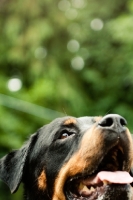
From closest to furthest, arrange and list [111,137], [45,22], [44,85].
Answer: [111,137], [44,85], [45,22]

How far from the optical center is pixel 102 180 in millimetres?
4504

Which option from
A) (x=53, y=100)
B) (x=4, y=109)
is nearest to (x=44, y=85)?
(x=53, y=100)

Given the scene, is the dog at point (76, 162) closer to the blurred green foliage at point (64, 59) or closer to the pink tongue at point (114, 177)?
the pink tongue at point (114, 177)

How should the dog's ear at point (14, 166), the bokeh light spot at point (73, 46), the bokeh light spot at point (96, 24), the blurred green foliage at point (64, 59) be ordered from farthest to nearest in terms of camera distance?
the bokeh light spot at point (96, 24)
the bokeh light spot at point (73, 46)
the blurred green foliage at point (64, 59)
the dog's ear at point (14, 166)

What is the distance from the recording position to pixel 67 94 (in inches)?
579

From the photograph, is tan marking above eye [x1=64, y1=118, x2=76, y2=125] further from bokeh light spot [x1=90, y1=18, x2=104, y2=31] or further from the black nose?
bokeh light spot [x1=90, y1=18, x2=104, y2=31]

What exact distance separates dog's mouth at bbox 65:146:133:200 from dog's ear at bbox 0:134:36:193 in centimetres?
71

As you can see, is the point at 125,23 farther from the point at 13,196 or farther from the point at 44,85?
the point at 13,196

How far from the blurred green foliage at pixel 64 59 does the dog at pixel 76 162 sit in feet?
26.2

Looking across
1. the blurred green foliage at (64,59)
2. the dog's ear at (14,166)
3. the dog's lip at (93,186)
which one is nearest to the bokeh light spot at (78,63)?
the blurred green foliage at (64,59)

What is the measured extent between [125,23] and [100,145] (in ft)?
30.6

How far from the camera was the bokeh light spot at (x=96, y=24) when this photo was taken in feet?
56.2

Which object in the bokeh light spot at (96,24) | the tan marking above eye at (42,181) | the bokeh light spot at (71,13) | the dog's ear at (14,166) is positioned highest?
the dog's ear at (14,166)

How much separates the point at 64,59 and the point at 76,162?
11.6 m
